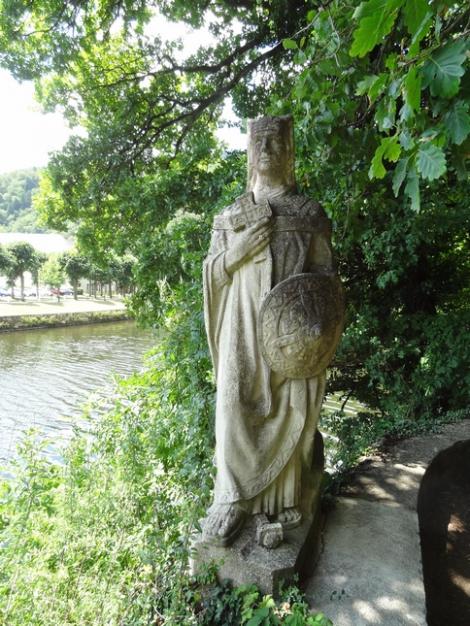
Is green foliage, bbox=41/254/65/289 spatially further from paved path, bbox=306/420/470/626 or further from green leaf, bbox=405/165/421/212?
green leaf, bbox=405/165/421/212

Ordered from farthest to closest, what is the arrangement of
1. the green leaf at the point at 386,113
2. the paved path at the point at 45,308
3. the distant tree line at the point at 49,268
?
the distant tree line at the point at 49,268 < the paved path at the point at 45,308 < the green leaf at the point at 386,113

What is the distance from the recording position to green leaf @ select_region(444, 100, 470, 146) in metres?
1.50

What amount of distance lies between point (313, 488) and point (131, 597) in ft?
3.97

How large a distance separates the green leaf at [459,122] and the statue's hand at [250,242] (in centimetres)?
103

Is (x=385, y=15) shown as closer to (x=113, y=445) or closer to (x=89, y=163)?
(x=113, y=445)

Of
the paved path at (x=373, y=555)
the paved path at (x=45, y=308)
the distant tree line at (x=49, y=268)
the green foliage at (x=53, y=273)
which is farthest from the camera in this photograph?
the green foliage at (x=53, y=273)

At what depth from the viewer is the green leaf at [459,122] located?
150 cm

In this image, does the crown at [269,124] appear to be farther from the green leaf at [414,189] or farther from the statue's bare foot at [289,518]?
the statue's bare foot at [289,518]

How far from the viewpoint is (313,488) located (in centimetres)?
274

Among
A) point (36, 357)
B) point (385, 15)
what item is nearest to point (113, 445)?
point (385, 15)

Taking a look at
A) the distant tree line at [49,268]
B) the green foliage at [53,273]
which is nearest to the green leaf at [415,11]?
the distant tree line at [49,268]

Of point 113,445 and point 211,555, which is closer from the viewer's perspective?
point 211,555

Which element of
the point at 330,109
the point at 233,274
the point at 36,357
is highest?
the point at 330,109

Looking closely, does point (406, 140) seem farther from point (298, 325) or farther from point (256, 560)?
point (256, 560)
